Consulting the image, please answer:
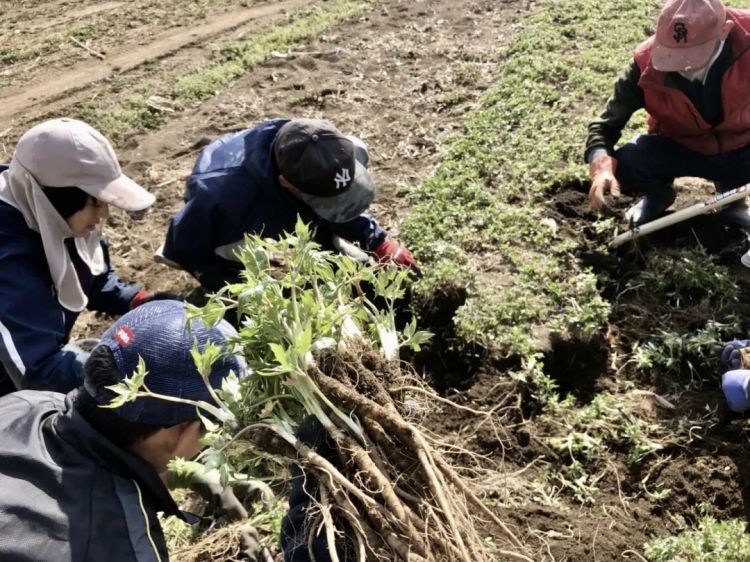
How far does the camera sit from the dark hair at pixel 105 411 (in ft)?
5.87

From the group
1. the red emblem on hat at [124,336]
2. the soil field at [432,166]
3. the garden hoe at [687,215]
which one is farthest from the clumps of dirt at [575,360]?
the red emblem on hat at [124,336]

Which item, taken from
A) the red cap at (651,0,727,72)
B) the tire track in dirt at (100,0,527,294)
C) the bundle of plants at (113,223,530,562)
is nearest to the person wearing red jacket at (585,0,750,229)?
the red cap at (651,0,727,72)

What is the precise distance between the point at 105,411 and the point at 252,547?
3.85ft

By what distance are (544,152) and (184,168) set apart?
2889 millimetres

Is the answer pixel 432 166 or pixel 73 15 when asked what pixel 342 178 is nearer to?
pixel 432 166

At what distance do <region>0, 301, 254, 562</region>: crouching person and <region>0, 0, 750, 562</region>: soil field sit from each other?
88 centimetres

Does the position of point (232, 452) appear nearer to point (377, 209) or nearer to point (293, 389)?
point (293, 389)

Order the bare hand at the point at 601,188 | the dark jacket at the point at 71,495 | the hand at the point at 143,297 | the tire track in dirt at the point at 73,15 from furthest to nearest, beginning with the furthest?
the tire track in dirt at the point at 73,15 < the bare hand at the point at 601,188 < the hand at the point at 143,297 < the dark jacket at the point at 71,495

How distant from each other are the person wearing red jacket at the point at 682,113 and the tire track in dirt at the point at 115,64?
5197mm

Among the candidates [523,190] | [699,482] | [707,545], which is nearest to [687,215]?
[523,190]

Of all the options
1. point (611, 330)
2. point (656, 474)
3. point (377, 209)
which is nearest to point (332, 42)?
point (377, 209)

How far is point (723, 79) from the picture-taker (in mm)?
3740

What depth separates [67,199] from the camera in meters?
2.76

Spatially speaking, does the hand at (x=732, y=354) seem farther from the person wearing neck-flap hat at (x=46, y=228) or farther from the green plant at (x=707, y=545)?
the person wearing neck-flap hat at (x=46, y=228)
